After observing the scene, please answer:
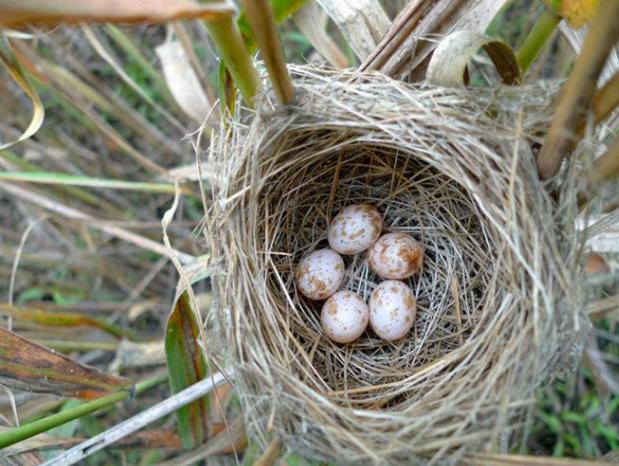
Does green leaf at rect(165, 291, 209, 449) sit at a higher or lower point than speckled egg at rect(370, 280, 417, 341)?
higher

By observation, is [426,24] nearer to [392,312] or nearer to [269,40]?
[269,40]

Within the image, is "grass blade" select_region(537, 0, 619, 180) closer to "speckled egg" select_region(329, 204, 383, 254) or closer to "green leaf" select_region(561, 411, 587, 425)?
"speckled egg" select_region(329, 204, 383, 254)

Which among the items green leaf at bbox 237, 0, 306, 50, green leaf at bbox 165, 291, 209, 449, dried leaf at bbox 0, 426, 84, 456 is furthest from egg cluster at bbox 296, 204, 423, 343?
dried leaf at bbox 0, 426, 84, 456

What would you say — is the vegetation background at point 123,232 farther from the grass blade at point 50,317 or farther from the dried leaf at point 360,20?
the dried leaf at point 360,20

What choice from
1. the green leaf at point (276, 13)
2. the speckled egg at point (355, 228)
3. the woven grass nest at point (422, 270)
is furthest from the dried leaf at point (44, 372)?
the green leaf at point (276, 13)

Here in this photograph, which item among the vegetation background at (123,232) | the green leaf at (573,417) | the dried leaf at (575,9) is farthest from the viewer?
the green leaf at (573,417)

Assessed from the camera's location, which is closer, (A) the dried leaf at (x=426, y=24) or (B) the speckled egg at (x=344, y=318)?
(A) the dried leaf at (x=426, y=24)

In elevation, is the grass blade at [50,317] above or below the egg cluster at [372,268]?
above
